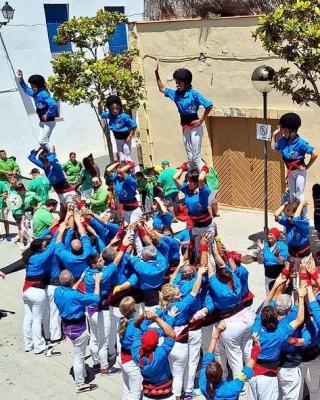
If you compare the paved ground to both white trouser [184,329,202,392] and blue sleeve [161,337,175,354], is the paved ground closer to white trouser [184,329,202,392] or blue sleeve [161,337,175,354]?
white trouser [184,329,202,392]

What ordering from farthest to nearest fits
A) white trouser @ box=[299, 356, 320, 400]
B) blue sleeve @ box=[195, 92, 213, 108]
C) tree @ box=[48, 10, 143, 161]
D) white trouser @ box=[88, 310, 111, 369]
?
tree @ box=[48, 10, 143, 161] < blue sleeve @ box=[195, 92, 213, 108] < white trouser @ box=[88, 310, 111, 369] < white trouser @ box=[299, 356, 320, 400]

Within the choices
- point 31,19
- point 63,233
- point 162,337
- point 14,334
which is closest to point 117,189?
point 63,233

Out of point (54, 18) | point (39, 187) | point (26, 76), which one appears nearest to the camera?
point (39, 187)

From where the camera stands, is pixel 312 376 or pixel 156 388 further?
pixel 312 376

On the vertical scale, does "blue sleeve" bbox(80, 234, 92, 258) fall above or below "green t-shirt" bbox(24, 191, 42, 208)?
above

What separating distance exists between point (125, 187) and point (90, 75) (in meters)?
4.73

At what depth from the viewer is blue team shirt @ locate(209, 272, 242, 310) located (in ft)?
23.9

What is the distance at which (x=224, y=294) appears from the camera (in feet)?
24.0

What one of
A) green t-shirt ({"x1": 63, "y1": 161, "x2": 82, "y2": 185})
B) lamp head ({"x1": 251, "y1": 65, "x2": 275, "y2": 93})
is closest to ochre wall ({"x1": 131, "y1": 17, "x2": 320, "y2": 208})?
green t-shirt ({"x1": 63, "y1": 161, "x2": 82, "y2": 185})

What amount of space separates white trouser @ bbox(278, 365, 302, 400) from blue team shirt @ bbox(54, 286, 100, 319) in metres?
2.56

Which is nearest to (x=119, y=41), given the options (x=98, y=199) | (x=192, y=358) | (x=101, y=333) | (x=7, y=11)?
(x=7, y=11)

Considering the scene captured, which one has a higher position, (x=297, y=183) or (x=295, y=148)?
(x=295, y=148)

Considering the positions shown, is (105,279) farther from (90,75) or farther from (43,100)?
(90,75)

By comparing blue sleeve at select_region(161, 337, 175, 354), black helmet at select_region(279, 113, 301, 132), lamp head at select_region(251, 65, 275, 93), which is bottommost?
blue sleeve at select_region(161, 337, 175, 354)
